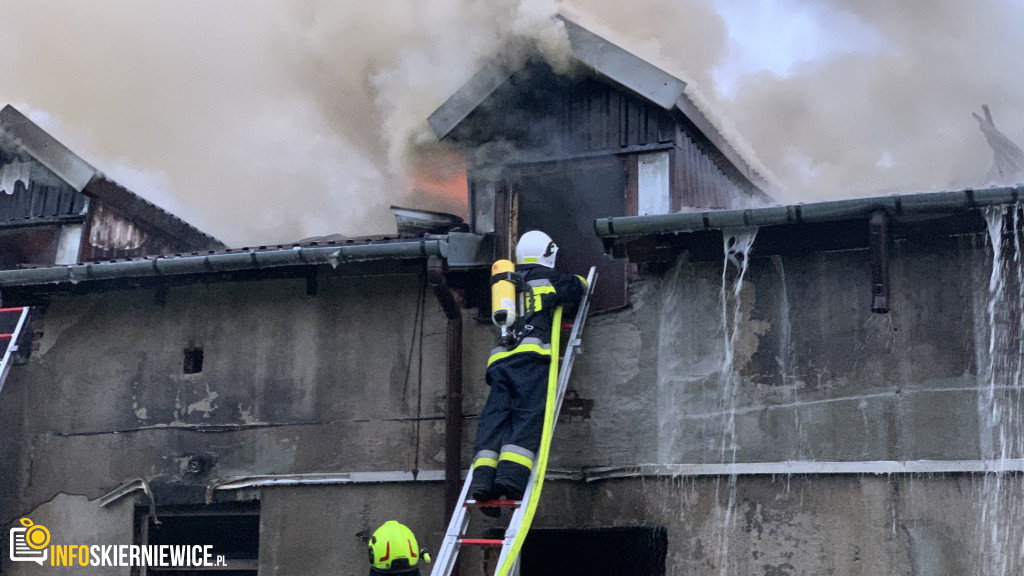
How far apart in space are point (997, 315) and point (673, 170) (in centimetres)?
249

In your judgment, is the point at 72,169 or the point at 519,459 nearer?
the point at 519,459

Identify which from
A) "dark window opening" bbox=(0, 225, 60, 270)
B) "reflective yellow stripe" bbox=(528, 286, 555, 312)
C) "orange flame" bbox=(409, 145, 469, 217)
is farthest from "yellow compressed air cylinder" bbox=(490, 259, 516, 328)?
"dark window opening" bbox=(0, 225, 60, 270)

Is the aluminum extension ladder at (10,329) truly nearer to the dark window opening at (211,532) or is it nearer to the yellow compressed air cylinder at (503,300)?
the dark window opening at (211,532)

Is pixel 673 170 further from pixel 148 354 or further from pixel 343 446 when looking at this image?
pixel 148 354

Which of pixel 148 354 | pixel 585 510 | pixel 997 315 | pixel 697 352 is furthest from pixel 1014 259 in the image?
pixel 148 354

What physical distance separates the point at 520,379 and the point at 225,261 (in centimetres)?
263

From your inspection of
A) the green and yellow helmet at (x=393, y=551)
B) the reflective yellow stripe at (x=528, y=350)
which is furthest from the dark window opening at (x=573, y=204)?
the green and yellow helmet at (x=393, y=551)

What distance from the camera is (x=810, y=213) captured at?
22.8 feet

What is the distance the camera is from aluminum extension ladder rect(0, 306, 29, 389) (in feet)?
29.0

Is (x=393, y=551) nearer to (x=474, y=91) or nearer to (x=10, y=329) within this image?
(x=474, y=91)

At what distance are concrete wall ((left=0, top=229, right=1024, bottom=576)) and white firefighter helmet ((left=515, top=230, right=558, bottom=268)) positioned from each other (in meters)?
0.62

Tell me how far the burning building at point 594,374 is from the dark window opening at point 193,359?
Answer: 20mm

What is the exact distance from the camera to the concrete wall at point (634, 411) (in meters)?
6.83

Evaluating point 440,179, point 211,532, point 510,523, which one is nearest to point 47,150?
point 440,179
